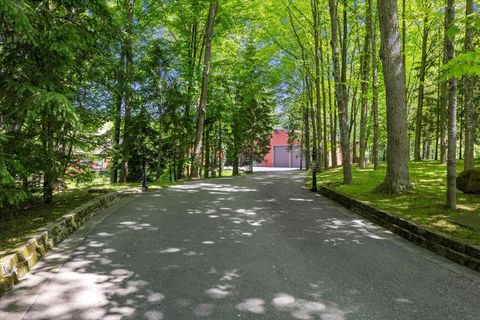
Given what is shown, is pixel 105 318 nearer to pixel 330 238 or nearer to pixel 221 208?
pixel 330 238

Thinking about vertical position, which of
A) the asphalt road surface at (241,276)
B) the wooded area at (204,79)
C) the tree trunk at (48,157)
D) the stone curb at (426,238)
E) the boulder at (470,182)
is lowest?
the asphalt road surface at (241,276)

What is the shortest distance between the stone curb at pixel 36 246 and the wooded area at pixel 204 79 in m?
0.63

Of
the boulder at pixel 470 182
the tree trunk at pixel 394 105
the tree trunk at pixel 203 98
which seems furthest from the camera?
the tree trunk at pixel 203 98

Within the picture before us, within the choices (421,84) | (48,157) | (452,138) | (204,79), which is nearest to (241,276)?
(48,157)

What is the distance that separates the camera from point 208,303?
10.7 feet

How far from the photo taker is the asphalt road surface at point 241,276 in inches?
123

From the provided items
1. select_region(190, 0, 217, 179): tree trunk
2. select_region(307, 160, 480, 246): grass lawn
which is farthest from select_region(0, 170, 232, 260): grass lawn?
select_region(190, 0, 217, 179): tree trunk

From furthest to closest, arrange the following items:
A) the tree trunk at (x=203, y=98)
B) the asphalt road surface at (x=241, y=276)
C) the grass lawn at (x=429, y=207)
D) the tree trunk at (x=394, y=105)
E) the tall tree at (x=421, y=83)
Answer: the tall tree at (x=421, y=83) < the tree trunk at (x=203, y=98) < the tree trunk at (x=394, y=105) < the grass lawn at (x=429, y=207) < the asphalt road surface at (x=241, y=276)

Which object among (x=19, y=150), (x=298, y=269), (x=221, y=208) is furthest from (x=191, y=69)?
(x=298, y=269)

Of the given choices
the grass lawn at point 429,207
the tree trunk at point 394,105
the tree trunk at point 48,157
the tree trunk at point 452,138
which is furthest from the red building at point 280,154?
the tree trunk at point 48,157

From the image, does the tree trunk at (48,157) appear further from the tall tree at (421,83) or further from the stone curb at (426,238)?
the tall tree at (421,83)

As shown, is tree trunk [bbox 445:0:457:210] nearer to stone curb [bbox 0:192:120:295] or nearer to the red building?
stone curb [bbox 0:192:120:295]

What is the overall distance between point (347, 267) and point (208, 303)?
1902 mm

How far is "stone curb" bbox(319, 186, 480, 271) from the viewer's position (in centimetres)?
432
